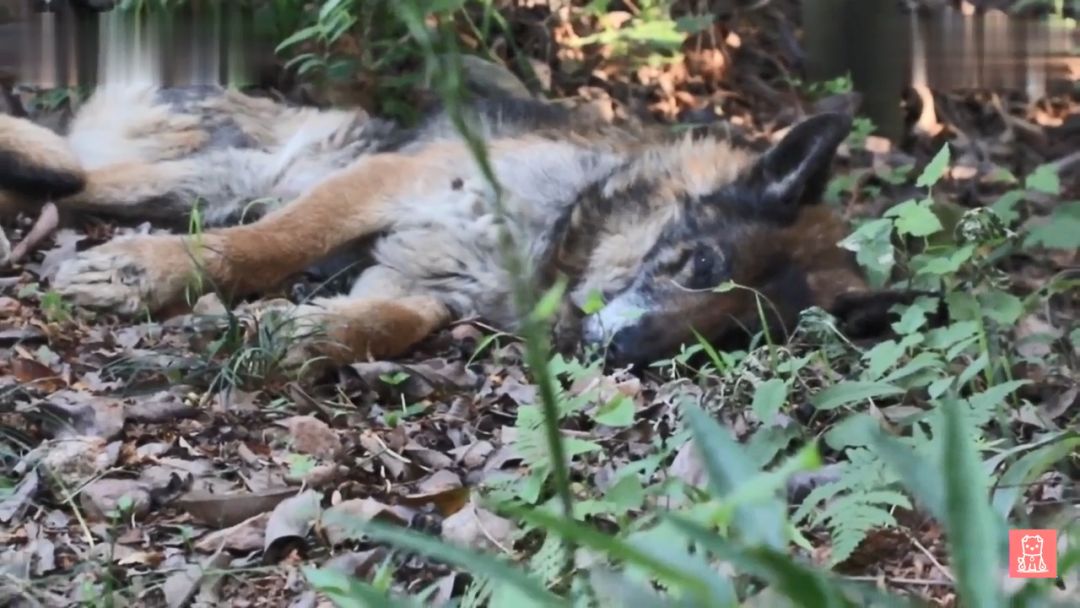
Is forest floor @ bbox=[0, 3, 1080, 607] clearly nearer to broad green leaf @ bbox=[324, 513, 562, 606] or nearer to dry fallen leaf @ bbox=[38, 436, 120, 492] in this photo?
dry fallen leaf @ bbox=[38, 436, 120, 492]

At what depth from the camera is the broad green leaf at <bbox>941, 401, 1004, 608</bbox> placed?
5.19ft

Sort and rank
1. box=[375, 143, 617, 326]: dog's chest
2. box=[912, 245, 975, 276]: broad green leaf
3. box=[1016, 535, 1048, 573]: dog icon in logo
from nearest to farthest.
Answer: box=[1016, 535, 1048, 573]: dog icon in logo
box=[912, 245, 975, 276]: broad green leaf
box=[375, 143, 617, 326]: dog's chest

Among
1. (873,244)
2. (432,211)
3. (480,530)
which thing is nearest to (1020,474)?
(480,530)

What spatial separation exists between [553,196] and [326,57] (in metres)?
1.63

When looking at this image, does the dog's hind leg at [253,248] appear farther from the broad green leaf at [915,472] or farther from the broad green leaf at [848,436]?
the broad green leaf at [915,472]

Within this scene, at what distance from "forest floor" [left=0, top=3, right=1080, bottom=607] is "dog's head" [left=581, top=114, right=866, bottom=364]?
262 millimetres

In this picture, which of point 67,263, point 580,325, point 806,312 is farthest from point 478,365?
point 67,263

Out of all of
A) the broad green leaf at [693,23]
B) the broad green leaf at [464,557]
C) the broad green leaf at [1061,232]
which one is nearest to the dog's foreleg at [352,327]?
the broad green leaf at [1061,232]

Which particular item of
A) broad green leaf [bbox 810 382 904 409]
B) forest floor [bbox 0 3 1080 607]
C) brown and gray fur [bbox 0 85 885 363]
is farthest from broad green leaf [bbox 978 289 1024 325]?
brown and gray fur [bbox 0 85 885 363]

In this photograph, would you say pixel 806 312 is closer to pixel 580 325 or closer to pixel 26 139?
pixel 580 325

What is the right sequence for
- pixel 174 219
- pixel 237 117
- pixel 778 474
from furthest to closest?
pixel 237 117 → pixel 174 219 → pixel 778 474

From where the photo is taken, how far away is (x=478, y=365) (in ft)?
14.0

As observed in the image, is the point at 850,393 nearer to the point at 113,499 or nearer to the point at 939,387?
the point at 939,387

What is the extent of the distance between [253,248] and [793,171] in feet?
6.92
